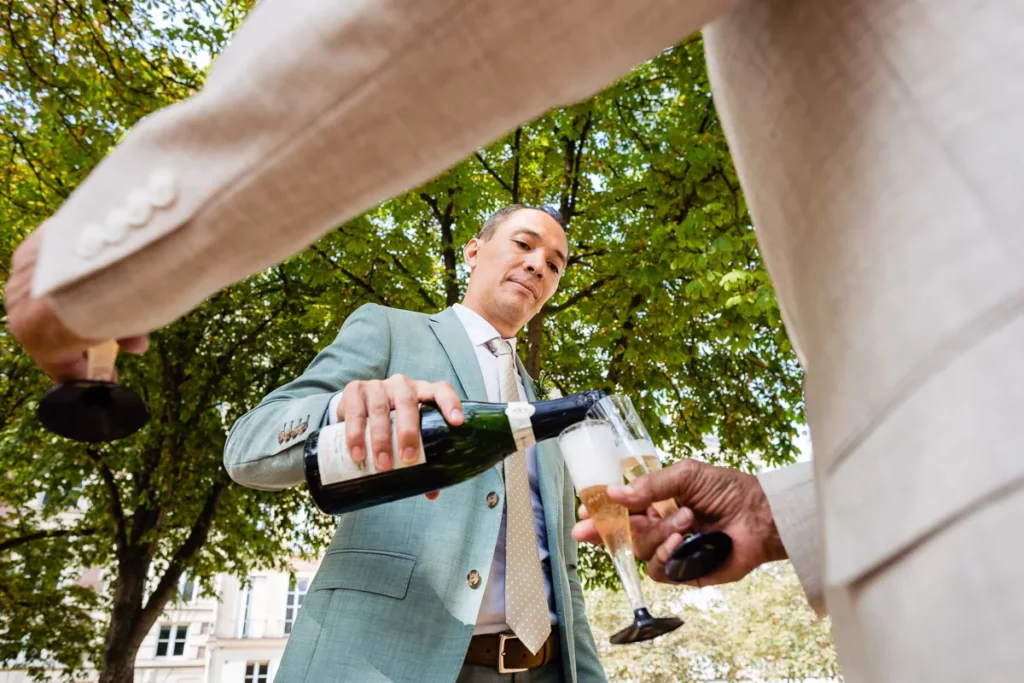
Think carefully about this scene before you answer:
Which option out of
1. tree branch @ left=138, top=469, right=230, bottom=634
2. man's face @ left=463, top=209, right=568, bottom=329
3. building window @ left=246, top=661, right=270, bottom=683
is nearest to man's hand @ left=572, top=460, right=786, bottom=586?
man's face @ left=463, top=209, right=568, bottom=329

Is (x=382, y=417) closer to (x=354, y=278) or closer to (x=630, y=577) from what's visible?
(x=630, y=577)

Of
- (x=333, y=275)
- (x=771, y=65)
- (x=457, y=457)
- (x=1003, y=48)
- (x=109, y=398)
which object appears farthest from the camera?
(x=333, y=275)

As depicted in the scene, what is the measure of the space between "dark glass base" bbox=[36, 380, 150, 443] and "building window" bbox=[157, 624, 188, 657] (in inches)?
1380

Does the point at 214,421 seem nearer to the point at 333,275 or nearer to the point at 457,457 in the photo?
the point at 333,275

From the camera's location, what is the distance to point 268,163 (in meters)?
0.65

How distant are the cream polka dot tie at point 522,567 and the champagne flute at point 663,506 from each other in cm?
71

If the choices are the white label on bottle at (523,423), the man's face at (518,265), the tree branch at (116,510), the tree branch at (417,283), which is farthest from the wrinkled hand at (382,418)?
the tree branch at (116,510)

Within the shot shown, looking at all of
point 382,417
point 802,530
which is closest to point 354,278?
point 382,417

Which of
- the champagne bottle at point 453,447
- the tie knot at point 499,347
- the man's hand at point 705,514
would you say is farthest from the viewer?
the tie knot at point 499,347

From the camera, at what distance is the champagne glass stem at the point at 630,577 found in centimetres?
112

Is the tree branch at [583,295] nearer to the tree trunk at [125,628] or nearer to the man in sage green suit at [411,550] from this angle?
the man in sage green suit at [411,550]

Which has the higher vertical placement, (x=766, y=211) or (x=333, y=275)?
(x=333, y=275)

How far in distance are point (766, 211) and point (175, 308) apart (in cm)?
62

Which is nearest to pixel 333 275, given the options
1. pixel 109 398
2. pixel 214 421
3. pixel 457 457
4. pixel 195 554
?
pixel 214 421
